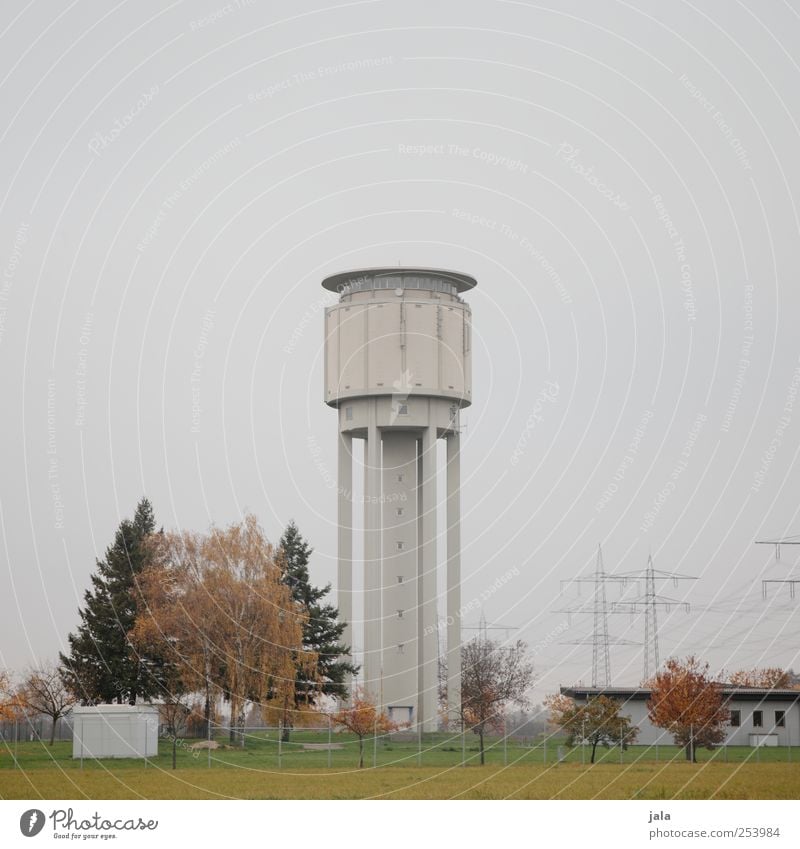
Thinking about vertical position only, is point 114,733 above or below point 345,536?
below

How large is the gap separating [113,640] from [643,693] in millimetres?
22367

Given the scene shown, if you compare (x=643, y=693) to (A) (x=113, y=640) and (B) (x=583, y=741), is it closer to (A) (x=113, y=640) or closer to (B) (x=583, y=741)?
(B) (x=583, y=741)

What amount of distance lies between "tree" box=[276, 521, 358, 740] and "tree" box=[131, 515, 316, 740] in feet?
6.99

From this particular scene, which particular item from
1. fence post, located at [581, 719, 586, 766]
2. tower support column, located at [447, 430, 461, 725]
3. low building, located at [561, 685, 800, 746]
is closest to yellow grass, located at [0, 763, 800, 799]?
fence post, located at [581, 719, 586, 766]

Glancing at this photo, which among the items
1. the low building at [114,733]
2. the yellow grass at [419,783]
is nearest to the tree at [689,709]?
the yellow grass at [419,783]

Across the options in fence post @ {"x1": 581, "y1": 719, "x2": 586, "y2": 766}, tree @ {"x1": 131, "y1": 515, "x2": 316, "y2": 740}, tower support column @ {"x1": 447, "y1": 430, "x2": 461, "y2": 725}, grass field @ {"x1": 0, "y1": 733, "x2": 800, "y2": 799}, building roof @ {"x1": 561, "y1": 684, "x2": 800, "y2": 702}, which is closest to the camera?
grass field @ {"x1": 0, "y1": 733, "x2": 800, "y2": 799}

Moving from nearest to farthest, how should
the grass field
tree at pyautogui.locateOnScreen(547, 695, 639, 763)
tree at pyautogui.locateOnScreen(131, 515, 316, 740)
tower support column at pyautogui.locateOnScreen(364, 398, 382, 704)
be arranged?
1. the grass field
2. tree at pyautogui.locateOnScreen(547, 695, 639, 763)
3. tree at pyautogui.locateOnScreen(131, 515, 316, 740)
4. tower support column at pyautogui.locateOnScreen(364, 398, 382, 704)

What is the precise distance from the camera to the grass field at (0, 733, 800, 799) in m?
36.2

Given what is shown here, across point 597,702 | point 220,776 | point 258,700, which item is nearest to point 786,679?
point 597,702

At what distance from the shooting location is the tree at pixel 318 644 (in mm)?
59562

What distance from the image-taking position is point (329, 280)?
6469cm

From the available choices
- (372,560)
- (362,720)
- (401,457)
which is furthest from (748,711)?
(362,720)

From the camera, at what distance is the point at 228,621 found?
179ft

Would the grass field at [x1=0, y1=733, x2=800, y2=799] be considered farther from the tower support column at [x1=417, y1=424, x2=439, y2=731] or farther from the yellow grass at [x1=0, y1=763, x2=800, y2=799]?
the tower support column at [x1=417, y1=424, x2=439, y2=731]
